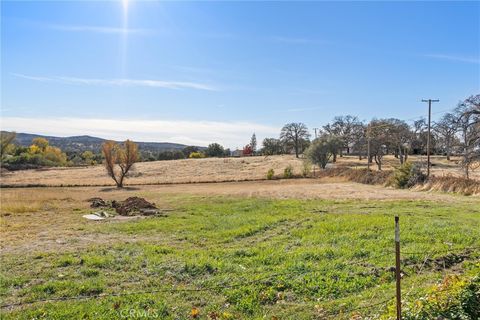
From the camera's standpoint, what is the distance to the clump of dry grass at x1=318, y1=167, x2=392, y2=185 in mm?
42781

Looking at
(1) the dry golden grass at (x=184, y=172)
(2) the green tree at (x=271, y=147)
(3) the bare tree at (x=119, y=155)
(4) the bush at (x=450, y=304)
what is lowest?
(1) the dry golden grass at (x=184, y=172)

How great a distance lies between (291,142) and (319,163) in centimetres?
3441

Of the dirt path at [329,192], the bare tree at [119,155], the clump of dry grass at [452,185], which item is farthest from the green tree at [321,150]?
the clump of dry grass at [452,185]

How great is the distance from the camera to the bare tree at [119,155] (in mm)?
53875

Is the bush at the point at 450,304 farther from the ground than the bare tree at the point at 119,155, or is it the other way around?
the bare tree at the point at 119,155

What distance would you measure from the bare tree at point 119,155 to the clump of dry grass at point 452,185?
128ft

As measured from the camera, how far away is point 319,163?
232ft

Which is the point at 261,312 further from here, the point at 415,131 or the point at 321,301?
the point at 415,131

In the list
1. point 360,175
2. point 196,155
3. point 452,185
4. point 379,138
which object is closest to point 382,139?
point 379,138

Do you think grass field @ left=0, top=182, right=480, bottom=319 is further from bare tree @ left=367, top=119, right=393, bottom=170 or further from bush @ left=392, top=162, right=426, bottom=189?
bare tree @ left=367, top=119, right=393, bottom=170

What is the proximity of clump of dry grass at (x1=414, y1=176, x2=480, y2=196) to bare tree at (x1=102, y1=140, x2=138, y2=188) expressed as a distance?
128 ft

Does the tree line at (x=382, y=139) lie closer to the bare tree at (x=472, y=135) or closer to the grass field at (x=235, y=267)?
the bare tree at (x=472, y=135)

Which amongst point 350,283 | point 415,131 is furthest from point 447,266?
point 415,131

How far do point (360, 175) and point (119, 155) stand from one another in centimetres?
3436
